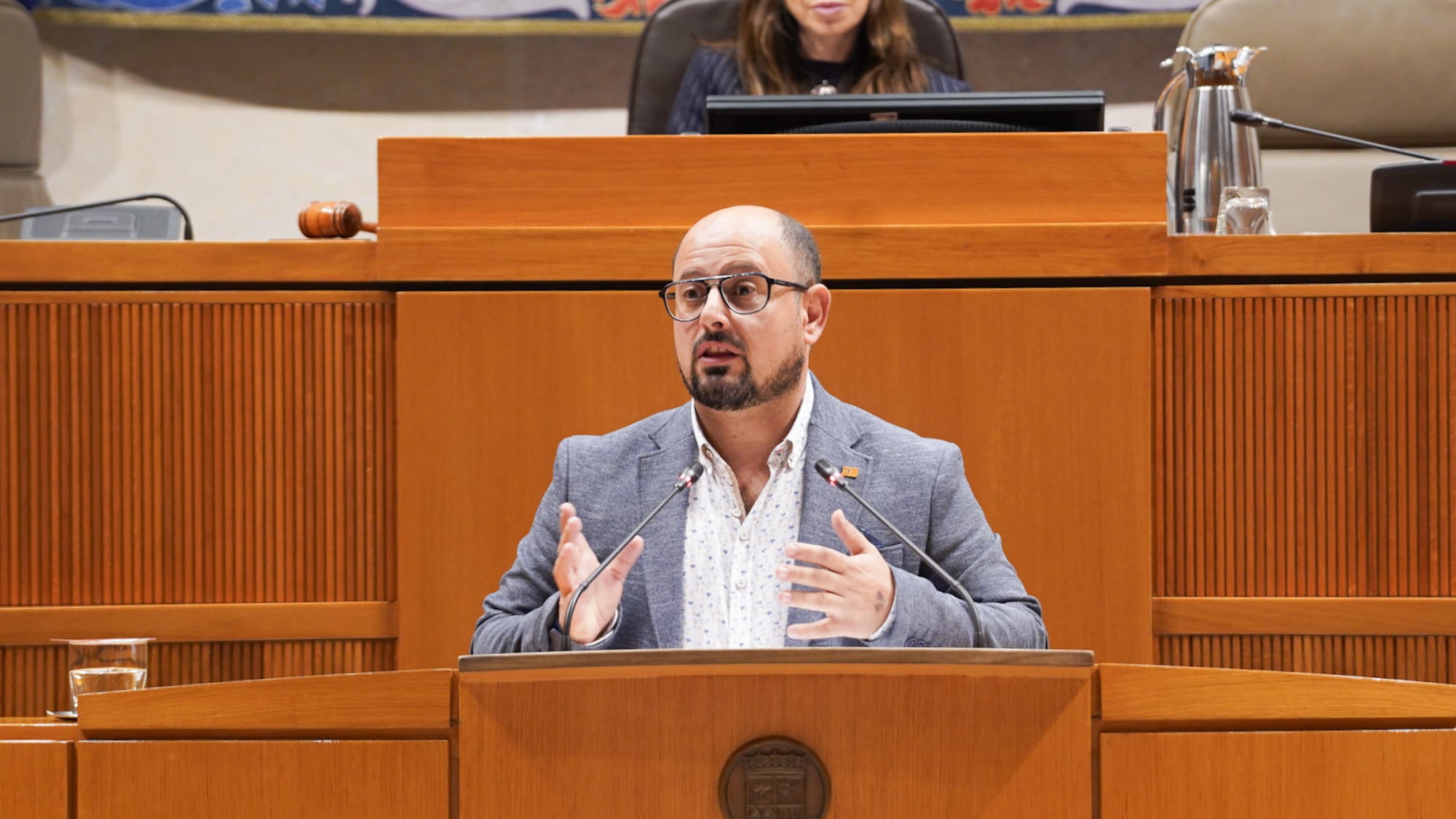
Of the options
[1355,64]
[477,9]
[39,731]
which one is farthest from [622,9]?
[39,731]

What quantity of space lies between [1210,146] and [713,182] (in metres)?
0.63

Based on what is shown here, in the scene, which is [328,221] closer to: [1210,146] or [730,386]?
[730,386]

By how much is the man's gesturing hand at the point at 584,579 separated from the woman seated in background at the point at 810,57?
1.15 meters

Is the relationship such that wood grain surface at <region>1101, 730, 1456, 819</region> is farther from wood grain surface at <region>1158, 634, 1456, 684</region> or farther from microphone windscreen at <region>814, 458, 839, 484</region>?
wood grain surface at <region>1158, 634, 1456, 684</region>

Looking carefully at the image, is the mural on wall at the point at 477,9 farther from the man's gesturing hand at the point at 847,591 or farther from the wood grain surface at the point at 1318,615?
the man's gesturing hand at the point at 847,591

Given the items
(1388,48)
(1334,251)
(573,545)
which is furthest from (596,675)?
(1388,48)

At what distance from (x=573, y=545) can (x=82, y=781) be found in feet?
1.19

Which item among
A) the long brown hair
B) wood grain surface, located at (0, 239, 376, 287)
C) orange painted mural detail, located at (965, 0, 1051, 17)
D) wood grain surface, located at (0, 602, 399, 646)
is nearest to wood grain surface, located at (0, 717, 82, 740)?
wood grain surface, located at (0, 602, 399, 646)

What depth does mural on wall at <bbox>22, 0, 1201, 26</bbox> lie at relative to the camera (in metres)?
2.75

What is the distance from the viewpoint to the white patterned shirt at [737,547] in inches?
48.1

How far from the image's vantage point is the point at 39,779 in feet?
3.01

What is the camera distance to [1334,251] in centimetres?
141

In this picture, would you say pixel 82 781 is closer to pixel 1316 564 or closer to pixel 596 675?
pixel 596 675

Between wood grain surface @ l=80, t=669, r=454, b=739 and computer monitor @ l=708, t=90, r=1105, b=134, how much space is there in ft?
2.63
